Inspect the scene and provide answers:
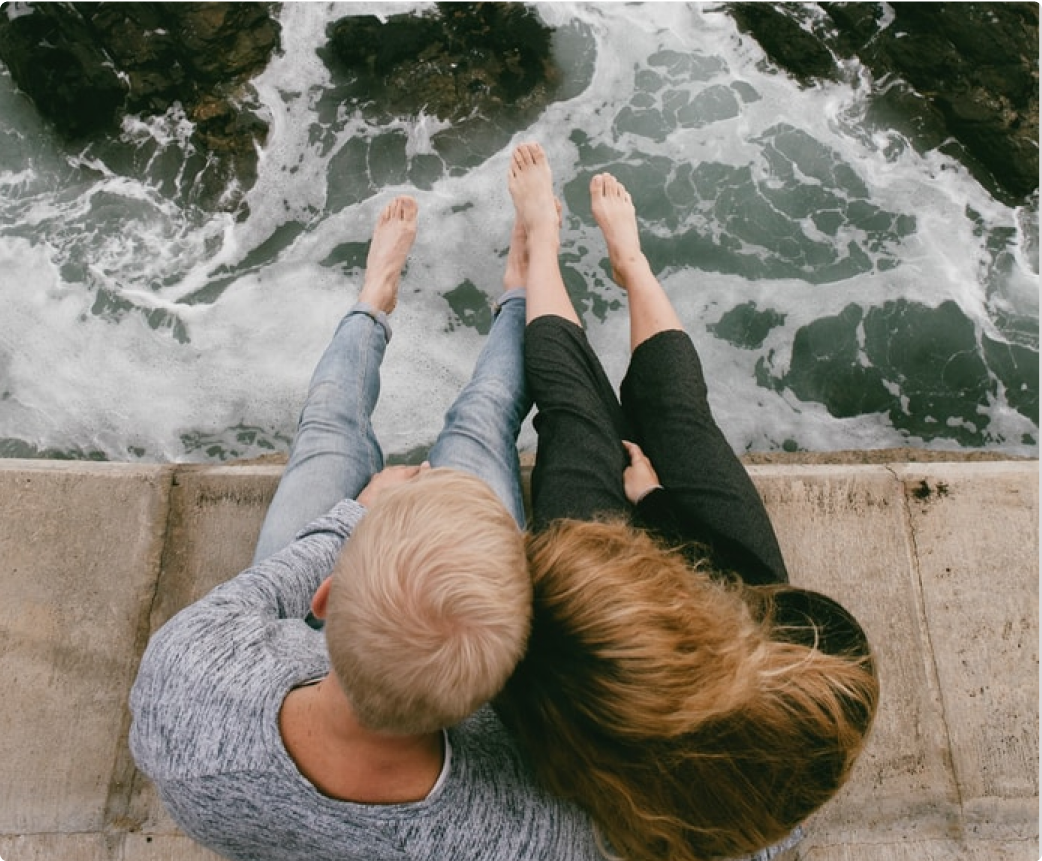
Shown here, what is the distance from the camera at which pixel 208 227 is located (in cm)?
411

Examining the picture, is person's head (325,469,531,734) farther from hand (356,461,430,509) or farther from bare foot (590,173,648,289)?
bare foot (590,173,648,289)

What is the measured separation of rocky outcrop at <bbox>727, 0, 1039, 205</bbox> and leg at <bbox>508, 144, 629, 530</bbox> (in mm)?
2644

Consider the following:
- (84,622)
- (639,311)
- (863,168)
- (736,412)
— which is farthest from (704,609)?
(863,168)

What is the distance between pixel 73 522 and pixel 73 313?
169 centimetres

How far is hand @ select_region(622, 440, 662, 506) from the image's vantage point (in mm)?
2316

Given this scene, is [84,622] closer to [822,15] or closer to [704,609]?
[704,609]

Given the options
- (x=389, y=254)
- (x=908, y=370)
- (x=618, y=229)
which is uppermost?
(x=618, y=229)

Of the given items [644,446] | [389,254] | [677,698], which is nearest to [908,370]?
[644,446]

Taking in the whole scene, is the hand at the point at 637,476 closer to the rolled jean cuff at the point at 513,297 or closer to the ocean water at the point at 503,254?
the rolled jean cuff at the point at 513,297

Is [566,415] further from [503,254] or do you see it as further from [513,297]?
[503,254]

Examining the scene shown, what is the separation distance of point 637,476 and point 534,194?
1.29 metres

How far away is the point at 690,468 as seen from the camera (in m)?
2.32

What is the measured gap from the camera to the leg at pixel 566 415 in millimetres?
2250

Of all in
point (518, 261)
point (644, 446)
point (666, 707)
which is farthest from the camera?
point (518, 261)
